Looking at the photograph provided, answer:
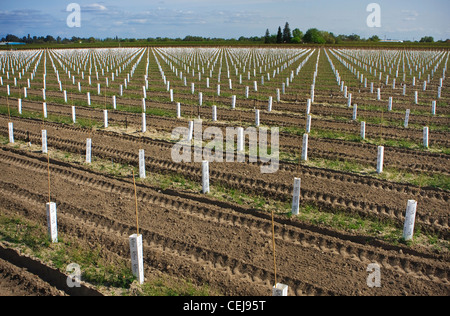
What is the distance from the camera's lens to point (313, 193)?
9.98 m

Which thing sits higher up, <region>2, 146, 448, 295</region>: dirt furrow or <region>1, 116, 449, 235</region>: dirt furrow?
<region>1, 116, 449, 235</region>: dirt furrow

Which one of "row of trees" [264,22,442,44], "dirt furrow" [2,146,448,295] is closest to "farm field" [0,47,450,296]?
"dirt furrow" [2,146,448,295]

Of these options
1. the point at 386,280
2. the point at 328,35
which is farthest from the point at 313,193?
the point at 328,35

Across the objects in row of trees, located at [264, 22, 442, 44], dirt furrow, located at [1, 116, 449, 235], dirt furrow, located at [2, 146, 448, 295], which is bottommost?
dirt furrow, located at [2, 146, 448, 295]

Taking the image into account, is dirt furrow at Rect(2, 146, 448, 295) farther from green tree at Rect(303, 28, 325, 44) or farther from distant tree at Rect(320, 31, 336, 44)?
distant tree at Rect(320, 31, 336, 44)

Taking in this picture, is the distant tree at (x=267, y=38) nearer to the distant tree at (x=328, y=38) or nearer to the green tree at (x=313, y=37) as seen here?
the green tree at (x=313, y=37)

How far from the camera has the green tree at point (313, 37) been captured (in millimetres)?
122375

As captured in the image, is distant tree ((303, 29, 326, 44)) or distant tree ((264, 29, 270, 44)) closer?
distant tree ((264, 29, 270, 44))

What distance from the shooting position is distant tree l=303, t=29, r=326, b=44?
122 m

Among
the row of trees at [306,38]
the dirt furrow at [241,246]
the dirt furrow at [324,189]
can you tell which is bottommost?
the dirt furrow at [241,246]

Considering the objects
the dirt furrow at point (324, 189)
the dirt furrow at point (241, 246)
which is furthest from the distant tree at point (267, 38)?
the dirt furrow at point (241, 246)

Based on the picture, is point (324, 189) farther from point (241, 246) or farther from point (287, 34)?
point (287, 34)

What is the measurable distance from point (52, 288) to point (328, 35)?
142m

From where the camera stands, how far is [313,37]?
12531cm
